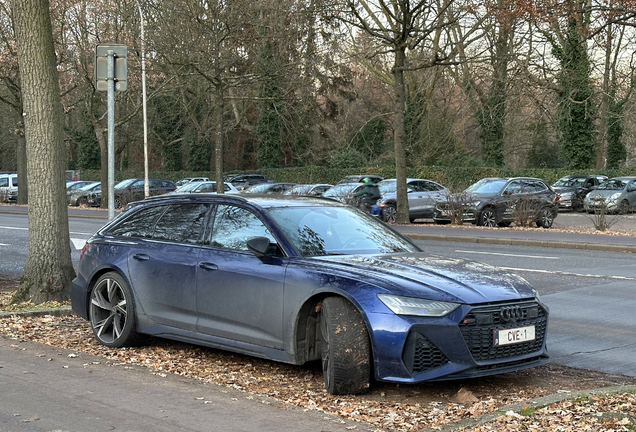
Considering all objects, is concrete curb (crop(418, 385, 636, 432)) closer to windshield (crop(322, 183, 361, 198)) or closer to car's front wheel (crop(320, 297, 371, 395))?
car's front wheel (crop(320, 297, 371, 395))

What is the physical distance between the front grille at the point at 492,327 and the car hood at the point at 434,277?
77 mm

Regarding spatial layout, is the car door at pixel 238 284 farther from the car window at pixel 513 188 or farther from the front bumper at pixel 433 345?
the car window at pixel 513 188

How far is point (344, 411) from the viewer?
5.62 m

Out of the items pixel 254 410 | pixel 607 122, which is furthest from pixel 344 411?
pixel 607 122

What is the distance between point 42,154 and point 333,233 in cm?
441

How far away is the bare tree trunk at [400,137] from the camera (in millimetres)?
26547

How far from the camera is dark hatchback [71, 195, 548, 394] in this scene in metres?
5.84

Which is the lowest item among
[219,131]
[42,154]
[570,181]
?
[570,181]

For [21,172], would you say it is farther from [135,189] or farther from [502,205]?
[502,205]

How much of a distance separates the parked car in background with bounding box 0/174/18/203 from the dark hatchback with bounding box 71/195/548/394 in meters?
43.2

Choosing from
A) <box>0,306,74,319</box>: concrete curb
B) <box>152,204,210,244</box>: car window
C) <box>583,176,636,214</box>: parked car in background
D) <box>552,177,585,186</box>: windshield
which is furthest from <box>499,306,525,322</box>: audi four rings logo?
<box>552,177,585,186</box>: windshield

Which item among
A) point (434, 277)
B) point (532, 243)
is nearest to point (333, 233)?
point (434, 277)

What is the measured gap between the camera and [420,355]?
19.0ft

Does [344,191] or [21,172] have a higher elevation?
[21,172]
